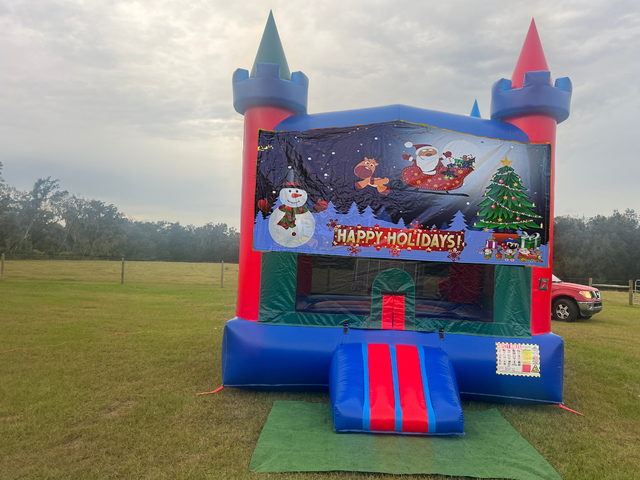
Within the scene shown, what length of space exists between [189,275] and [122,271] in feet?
8.50

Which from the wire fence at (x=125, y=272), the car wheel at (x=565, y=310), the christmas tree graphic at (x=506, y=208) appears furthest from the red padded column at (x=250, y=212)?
the wire fence at (x=125, y=272)

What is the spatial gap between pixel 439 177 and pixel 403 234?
26.1 inches

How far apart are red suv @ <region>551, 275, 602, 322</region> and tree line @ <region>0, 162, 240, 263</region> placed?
16.9 meters

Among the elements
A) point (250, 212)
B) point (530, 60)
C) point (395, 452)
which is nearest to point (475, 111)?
point (530, 60)

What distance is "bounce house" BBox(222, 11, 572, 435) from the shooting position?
12.8ft

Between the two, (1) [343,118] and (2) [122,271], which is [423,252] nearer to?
(1) [343,118]

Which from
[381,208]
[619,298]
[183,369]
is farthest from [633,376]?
[619,298]

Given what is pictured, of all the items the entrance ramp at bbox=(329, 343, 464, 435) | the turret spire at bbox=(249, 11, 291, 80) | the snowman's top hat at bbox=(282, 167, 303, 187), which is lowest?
the entrance ramp at bbox=(329, 343, 464, 435)

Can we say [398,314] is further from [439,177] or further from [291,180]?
[291,180]

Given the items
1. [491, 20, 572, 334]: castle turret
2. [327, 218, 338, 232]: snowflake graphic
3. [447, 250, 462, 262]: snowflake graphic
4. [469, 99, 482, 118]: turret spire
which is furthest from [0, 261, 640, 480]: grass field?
[469, 99, 482, 118]: turret spire

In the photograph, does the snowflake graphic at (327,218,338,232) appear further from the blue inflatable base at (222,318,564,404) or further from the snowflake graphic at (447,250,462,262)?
the snowflake graphic at (447,250,462,262)

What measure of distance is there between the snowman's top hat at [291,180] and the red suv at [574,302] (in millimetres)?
8183

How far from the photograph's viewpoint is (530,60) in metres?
4.34

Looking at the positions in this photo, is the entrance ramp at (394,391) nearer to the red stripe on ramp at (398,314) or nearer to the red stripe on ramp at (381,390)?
the red stripe on ramp at (381,390)
